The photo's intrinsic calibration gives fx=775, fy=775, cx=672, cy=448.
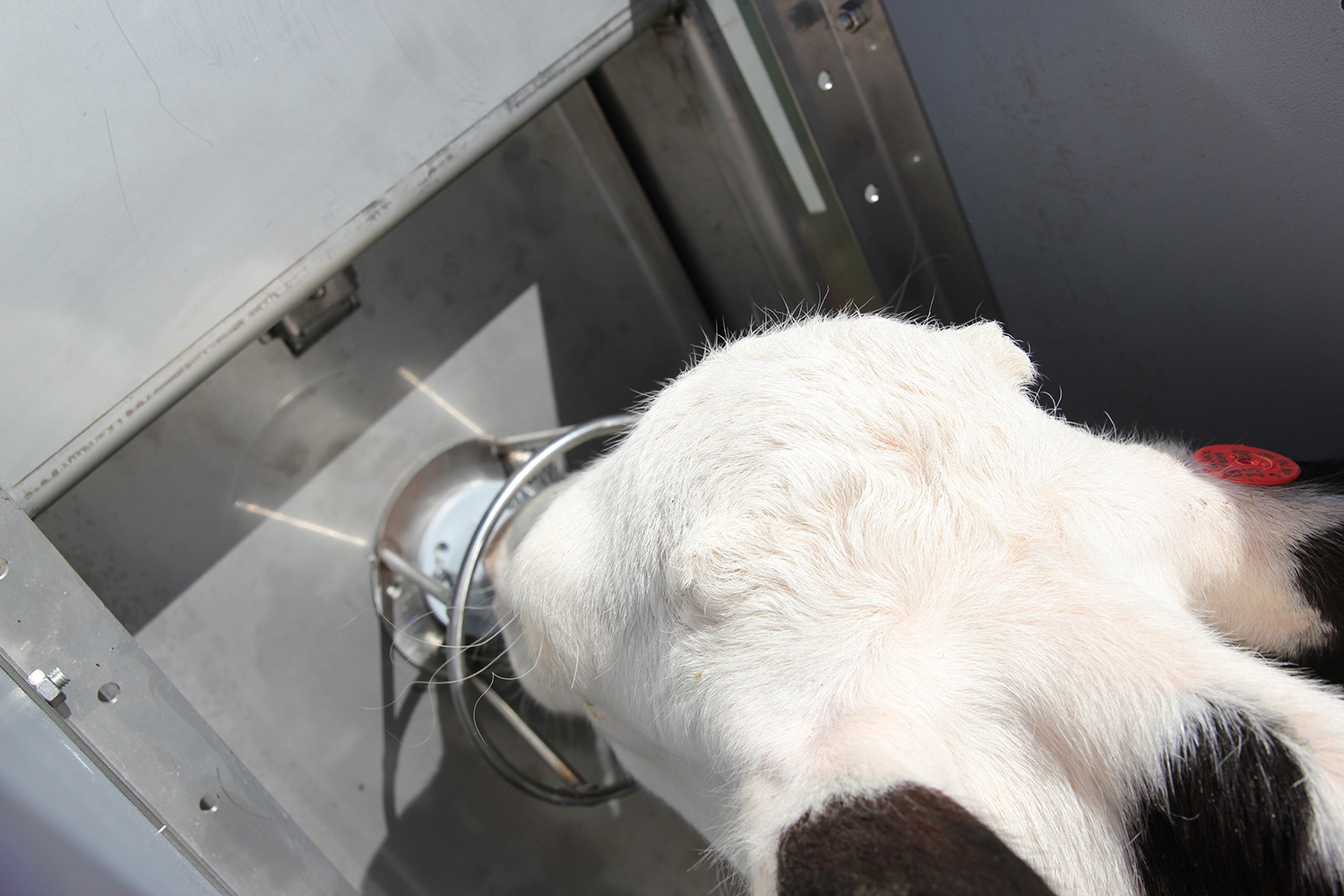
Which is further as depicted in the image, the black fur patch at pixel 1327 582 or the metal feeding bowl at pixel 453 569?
the metal feeding bowl at pixel 453 569

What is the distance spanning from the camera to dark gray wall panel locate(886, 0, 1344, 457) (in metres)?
0.71

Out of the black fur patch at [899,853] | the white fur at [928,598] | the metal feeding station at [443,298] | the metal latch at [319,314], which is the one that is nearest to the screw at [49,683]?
the metal feeding station at [443,298]

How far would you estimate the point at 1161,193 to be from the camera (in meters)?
0.83

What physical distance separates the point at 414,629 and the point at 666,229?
0.78m

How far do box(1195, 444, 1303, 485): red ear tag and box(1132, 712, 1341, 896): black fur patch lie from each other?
27cm

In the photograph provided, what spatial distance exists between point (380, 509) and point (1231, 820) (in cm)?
106

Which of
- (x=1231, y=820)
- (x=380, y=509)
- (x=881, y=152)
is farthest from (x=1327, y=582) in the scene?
(x=380, y=509)

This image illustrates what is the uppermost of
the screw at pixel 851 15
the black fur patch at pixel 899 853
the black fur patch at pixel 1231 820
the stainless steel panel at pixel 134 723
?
the screw at pixel 851 15

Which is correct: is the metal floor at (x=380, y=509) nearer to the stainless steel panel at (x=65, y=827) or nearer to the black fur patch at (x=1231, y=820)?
the stainless steel panel at (x=65, y=827)


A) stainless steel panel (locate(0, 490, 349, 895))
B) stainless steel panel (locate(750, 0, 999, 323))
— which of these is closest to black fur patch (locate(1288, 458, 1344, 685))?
stainless steel panel (locate(750, 0, 999, 323))

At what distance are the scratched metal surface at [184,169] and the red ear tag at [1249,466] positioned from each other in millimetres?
800

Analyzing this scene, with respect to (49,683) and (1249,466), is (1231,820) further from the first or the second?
(49,683)

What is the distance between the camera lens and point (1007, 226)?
3.26ft

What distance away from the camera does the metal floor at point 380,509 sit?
104 centimetres
